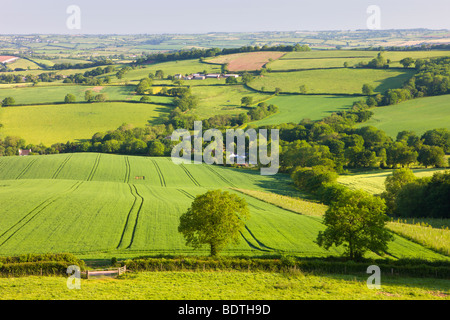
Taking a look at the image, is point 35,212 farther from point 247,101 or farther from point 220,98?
point 220,98

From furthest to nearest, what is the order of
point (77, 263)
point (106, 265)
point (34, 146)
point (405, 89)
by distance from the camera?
point (405, 89) → point (34, 146) → point (106, 265) → point (77, 263)

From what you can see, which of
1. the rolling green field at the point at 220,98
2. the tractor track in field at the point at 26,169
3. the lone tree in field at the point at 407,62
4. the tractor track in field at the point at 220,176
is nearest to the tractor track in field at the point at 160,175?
the tractor track in field at the point at 220,176

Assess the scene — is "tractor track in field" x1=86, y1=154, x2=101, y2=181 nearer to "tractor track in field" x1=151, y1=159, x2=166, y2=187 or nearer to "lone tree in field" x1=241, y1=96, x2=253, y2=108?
"tractor track in field" x1=151, y1=159, x2=166, y2=187

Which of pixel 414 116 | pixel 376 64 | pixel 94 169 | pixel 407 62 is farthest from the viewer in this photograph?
pixel 376 64

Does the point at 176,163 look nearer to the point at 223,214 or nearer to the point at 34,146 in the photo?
the point at 34,146

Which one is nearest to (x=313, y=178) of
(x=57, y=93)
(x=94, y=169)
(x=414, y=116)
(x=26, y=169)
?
(x=94, y=169)

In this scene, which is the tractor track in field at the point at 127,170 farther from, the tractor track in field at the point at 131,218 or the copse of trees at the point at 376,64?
the copse of trees at the point at 376,64

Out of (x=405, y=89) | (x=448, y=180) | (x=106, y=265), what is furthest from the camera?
(x=405, y=89)
